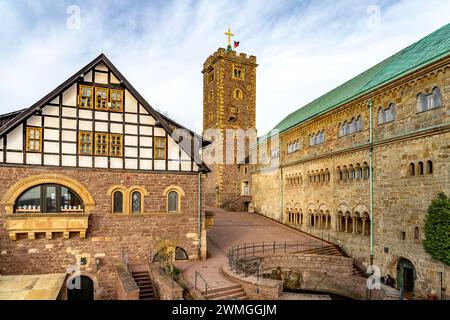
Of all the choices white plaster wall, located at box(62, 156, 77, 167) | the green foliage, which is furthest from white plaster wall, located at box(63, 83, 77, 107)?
the green foliage

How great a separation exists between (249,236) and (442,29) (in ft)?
65.6

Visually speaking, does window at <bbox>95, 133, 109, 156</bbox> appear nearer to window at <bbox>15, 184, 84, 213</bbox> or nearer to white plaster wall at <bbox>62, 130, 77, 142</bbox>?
white plaster wall at <bbox>62, 130, 77, 142</bbox>

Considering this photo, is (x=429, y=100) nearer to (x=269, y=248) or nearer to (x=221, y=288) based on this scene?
(x=269, y=248)

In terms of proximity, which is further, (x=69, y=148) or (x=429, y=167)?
(x=69, y=148)

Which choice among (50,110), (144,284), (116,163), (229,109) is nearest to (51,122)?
(50,110)

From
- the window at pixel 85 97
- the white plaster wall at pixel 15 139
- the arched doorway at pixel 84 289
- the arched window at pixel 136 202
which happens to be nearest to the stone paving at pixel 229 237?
the arched window at pixel 136 202

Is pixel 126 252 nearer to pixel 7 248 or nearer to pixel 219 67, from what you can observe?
pixel 7 248

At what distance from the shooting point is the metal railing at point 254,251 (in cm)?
2001

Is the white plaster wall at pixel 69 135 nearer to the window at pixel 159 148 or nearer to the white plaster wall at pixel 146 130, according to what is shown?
the white plaster wall at pixel 146 130

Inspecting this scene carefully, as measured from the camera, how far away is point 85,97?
19.4 m

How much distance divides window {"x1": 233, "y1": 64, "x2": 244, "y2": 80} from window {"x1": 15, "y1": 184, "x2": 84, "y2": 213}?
35.3 meters

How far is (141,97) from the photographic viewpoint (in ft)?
66.3

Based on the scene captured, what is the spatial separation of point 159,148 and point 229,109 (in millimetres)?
29921
